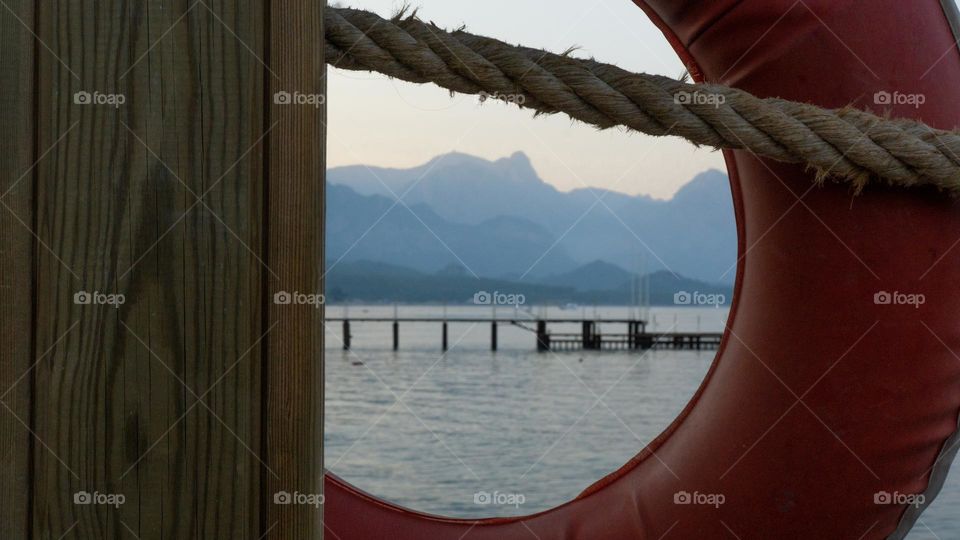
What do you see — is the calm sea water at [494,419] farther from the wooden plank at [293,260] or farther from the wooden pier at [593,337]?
the wooden plank at [293,260]

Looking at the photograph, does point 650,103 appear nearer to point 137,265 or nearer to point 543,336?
point 137,265

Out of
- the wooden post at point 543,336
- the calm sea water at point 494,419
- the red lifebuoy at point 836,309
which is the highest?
the red lifebuoy at point 836,309

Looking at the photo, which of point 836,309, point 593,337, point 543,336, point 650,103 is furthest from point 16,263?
point 543,336

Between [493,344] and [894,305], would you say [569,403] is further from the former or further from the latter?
[894,305]

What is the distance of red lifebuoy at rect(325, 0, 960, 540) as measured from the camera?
99 cm

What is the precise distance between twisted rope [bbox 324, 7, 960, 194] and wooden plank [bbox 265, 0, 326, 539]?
12 cm

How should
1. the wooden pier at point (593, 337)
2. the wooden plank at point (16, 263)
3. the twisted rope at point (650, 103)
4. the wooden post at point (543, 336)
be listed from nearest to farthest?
1. the wooden plank at point (16, 263)
2. the twisted rope at point (650, 103)
3. the wooden pier at point (593, 337)
4. the wooden post at point (543, 336)

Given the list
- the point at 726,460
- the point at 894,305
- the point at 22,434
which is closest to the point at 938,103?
the point at 894,305

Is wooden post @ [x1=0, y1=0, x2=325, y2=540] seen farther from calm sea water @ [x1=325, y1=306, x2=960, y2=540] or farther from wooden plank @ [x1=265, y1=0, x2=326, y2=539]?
calm sea water @ [x1=325, y1=306, x2=960, y2=540]

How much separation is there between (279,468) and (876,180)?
69 centimetres

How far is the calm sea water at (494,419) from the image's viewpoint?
388 inches

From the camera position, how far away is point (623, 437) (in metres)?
14.6

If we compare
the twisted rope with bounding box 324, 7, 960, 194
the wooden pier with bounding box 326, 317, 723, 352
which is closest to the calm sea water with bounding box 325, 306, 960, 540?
the wooden pier with bounding box 326, 317, 723, 352

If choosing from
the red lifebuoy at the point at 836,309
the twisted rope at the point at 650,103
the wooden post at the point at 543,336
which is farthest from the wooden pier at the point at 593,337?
the twisted rope at the point at 650,103
